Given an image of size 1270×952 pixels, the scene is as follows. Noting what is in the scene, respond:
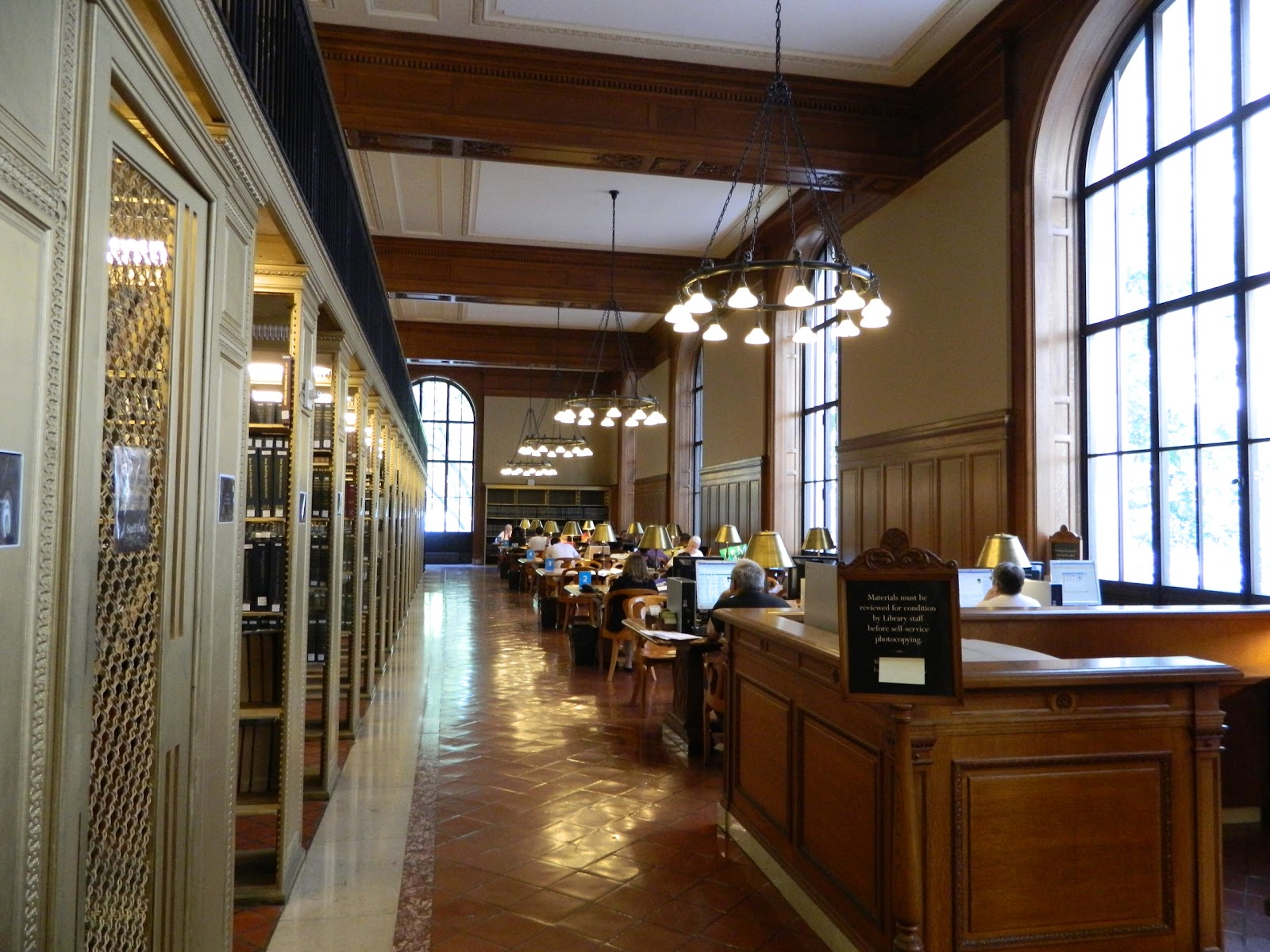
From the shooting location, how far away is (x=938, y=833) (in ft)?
8.67

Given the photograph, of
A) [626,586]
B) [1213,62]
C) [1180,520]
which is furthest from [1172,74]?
[626,586]

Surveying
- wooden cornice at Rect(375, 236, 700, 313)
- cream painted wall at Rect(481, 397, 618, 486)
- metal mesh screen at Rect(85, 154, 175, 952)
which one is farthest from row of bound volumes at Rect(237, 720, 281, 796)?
cream painted wall at Rect(481, 397, 618, 486)

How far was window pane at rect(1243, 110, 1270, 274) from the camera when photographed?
5543 millimetres

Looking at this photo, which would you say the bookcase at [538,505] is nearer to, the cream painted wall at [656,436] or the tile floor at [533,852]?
the cream painted wall at [656,436]

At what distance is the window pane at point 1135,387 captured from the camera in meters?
6.62

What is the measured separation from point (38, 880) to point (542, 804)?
3393 mm

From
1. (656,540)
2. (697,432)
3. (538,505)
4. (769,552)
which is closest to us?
(769,552)

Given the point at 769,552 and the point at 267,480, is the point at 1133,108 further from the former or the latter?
the point at 267,480

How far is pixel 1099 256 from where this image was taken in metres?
7.19

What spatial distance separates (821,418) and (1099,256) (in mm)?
5170

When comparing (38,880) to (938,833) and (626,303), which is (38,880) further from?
(626,303)

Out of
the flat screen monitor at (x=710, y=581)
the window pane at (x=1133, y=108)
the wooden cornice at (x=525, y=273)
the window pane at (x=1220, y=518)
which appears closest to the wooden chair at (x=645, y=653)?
the flat screen monitor at (x=710, y=581)

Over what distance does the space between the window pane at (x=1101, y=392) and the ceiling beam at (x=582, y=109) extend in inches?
105

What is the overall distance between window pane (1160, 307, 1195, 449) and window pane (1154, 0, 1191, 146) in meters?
1.28
